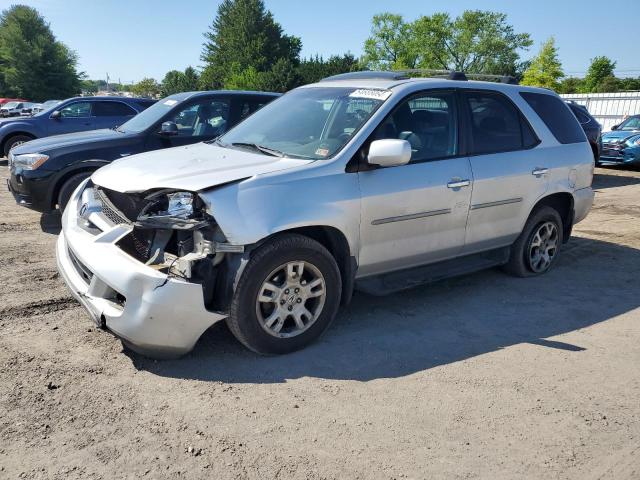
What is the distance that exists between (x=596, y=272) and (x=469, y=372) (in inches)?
121

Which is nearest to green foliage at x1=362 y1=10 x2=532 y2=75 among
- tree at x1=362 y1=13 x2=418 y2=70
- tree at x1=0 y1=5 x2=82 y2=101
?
tree at x1=362 y1=13 x2=418 y2=70

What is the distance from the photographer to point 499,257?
536 cm

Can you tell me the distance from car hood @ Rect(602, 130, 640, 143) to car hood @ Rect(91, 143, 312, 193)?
47.4ft

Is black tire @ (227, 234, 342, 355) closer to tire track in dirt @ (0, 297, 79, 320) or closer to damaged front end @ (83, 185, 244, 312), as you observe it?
damaged front end @ (83, 185, 244, 312)

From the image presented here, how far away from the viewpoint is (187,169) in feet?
12.4

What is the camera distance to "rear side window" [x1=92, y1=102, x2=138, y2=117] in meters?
12.0

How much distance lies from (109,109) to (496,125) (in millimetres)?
9606

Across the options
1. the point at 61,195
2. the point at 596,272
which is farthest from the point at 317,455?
the point at 61,195

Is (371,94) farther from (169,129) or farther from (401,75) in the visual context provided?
(169,129)

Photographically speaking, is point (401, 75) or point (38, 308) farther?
point (401, 75)

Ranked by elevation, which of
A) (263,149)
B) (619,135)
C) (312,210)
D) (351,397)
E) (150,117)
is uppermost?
(150,117)

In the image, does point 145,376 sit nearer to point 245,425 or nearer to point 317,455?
point 245,425

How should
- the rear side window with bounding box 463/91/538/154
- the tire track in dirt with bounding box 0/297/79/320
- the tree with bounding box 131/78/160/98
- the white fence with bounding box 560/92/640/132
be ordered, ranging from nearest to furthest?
the tire track in dirt with bounding box 0/297/79/320
the rear side window with bounding box 463/91/538/154
the white fence with bounding box 560/92/640/132
the tree with bounding box 131/78/160/98

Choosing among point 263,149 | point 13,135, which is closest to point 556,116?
point 263,149
